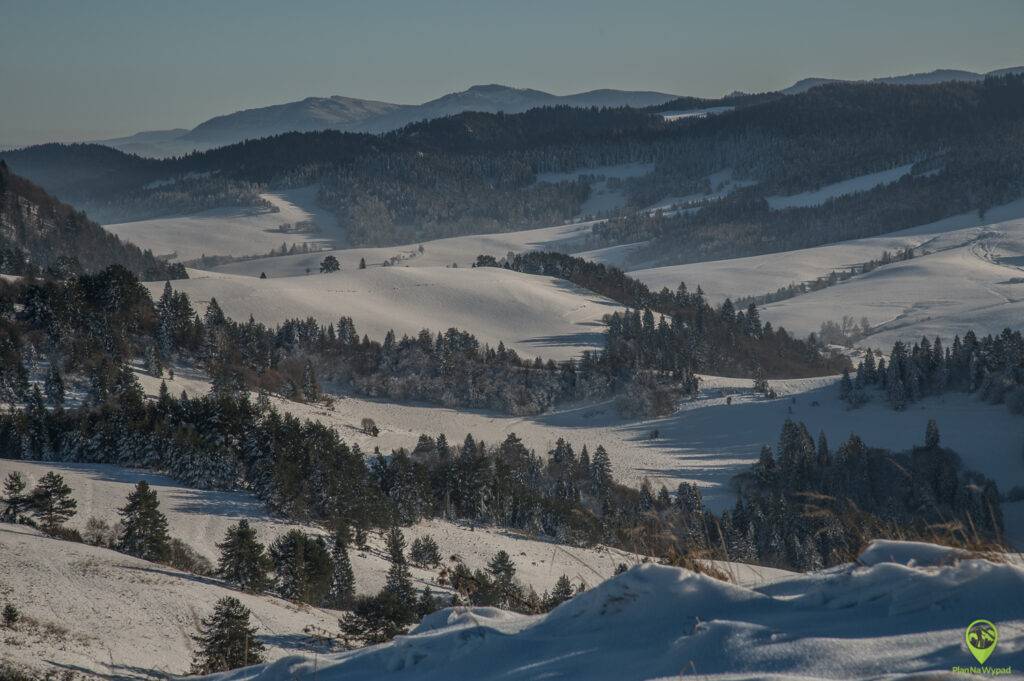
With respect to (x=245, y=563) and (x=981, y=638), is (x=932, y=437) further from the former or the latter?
(x=981, y=638)

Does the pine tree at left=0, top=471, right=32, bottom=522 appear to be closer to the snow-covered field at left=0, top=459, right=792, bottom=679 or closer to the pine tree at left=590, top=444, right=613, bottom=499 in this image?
the snow-covered field at left=0, top=459, right=792, bottom=679

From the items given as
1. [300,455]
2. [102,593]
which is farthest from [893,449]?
[102,593]

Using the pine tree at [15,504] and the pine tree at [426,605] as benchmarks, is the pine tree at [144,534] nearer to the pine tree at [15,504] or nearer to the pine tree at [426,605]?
the pine tree at [15,504]

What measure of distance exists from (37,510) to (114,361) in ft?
128

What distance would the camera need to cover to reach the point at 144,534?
1486 inches

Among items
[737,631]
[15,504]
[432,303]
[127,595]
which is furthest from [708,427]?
[737,631]

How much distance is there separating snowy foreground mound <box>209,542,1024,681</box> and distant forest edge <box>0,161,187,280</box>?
152 meters

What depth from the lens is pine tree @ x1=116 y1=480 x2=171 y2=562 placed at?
37.3 metres

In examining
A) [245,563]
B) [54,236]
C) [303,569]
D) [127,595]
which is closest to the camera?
[127,595]

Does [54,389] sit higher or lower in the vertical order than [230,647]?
higher

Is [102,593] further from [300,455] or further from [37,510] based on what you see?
[300,455]

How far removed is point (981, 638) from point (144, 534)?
37201 mm

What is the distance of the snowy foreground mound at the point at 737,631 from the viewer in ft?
21.0

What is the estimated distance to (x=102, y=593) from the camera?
A: 28797 mm
